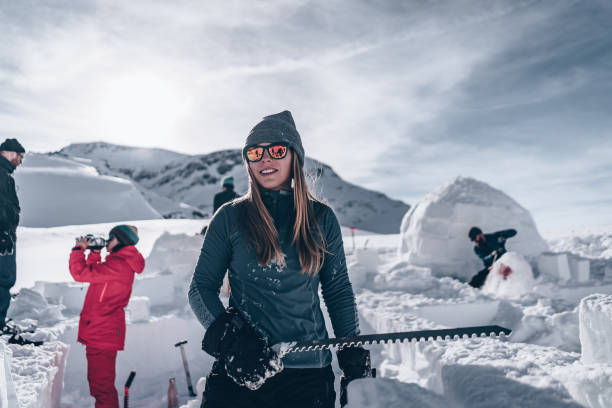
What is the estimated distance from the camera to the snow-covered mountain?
83.1m

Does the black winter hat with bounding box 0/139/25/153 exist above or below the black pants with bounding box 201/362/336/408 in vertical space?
above

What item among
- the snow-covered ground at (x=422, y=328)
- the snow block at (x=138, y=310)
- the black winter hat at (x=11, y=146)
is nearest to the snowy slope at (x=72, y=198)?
the snow-covered ground at (x=422, y=328)

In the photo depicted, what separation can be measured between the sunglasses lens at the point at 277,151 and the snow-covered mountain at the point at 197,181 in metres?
58.1

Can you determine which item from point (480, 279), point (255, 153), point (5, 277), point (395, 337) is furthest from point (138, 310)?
point (480, 279)

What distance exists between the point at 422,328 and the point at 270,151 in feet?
13.5

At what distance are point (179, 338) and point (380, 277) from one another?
16.2ft

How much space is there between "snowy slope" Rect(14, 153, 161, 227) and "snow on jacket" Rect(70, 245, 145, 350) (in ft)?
113

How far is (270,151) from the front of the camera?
6.45ft

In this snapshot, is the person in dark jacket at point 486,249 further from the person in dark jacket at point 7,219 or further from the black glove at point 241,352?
the black glove at point 241,352

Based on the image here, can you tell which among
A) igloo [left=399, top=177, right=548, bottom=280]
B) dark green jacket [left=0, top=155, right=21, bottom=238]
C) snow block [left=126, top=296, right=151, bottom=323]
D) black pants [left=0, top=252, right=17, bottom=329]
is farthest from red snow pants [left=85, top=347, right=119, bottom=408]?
igloo [left=399, top=177, right=548, bottom=280]

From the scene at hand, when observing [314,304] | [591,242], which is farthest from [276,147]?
[591,242]

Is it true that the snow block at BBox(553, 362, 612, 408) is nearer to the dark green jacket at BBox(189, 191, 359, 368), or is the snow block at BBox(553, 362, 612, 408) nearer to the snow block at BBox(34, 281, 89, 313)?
the dark green jacket at BBox(189, 191, 359, 368)

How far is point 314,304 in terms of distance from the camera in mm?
1808

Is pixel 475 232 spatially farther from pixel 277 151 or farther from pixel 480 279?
pixel 277 151
